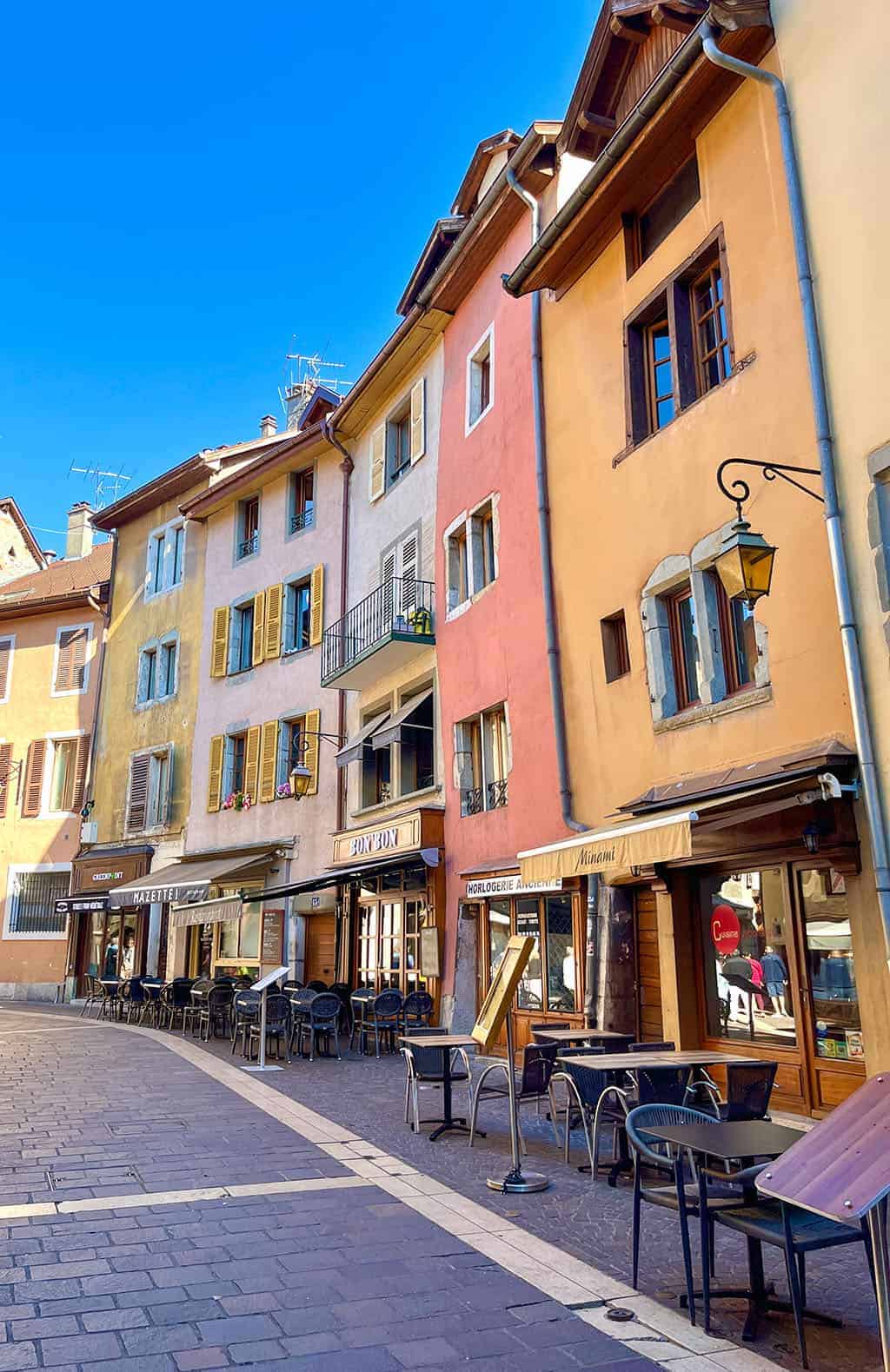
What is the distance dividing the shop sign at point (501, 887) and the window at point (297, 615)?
29.3ft

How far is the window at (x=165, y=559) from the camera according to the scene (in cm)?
2647

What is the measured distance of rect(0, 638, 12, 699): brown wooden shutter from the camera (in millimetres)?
29883

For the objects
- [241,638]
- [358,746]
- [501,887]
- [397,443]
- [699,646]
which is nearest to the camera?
[699,646]

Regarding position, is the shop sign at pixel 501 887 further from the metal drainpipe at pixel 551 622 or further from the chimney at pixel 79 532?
the chimney at pixel 79 532

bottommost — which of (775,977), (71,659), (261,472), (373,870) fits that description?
(775,977)

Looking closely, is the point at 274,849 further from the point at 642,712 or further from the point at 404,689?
the point at 642,712

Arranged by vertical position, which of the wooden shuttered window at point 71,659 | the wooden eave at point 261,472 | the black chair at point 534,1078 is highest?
the wooden eave at point 261,472

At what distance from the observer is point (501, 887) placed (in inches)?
509

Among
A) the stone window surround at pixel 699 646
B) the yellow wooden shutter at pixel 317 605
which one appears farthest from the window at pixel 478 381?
the stone window surround at pixel 699 646

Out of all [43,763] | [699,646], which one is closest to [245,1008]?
[699,646]

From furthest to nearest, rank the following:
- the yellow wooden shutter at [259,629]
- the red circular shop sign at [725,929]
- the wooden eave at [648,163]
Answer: the yellow wooden shutter at [259,629], the wooden eave at [648,163], the red circular shop sign at [725,929]

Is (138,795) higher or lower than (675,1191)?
higher

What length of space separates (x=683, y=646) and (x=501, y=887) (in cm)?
444

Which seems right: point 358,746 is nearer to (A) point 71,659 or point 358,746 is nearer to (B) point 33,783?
(B) point 33,783
